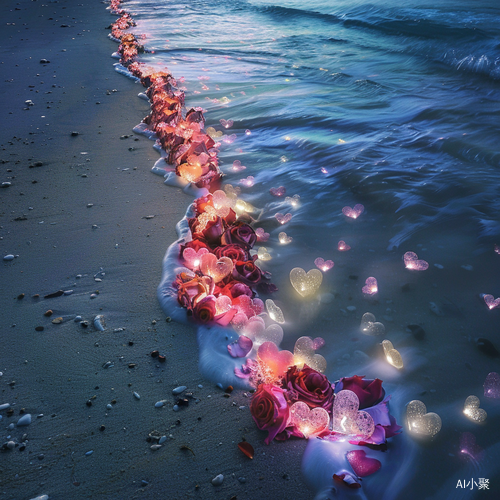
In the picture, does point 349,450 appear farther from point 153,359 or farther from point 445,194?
point 445,194

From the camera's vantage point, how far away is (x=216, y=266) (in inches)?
99.0

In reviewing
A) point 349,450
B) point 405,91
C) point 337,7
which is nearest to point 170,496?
point 349,450

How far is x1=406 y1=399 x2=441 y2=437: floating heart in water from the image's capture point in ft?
6.30

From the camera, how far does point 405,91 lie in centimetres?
732

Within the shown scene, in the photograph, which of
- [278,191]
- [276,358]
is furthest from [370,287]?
[278,191]

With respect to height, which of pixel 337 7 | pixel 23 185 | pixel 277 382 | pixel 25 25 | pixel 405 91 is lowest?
pixel 277 382

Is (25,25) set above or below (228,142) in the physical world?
above

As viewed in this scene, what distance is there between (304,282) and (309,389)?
42.7 inches

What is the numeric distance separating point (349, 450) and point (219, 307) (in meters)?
1.08

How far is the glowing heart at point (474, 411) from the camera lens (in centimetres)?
203

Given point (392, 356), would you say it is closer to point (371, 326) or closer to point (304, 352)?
point (371, 326)

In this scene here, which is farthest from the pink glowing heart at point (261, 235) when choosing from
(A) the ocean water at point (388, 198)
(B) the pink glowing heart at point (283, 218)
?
(B) the pink glowing heart at point (283, 218)

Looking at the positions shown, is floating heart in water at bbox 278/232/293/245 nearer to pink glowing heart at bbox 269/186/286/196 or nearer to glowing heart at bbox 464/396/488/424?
pink glowing heart at bbox 269/186/286/196

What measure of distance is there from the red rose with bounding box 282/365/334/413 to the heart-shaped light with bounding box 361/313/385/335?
80cm
